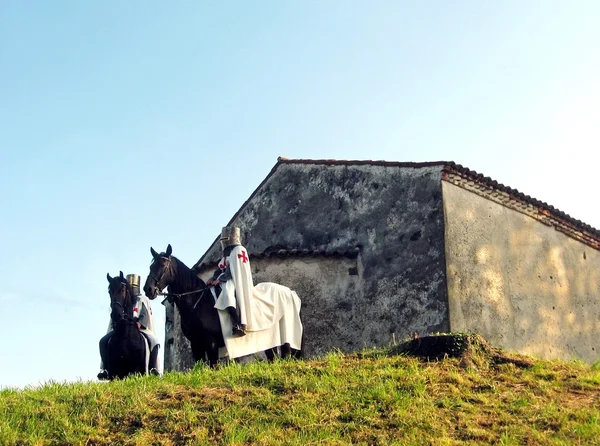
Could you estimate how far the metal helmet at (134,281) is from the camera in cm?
1634

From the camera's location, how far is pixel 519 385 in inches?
500

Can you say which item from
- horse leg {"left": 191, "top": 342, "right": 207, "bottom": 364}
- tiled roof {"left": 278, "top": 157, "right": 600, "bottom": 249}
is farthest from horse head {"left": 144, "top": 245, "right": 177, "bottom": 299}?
tiled roof {"left": 278, "top": 157, "right": 600, "bottom": 249}

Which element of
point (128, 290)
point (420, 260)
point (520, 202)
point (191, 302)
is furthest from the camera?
point (520, 202)

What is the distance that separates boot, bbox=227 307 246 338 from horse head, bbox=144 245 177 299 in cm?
112

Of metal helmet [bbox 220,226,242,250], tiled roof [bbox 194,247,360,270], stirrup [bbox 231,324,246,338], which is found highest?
tiled roof [bbox 194,247,360,270]

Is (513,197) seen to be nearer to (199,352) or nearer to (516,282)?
(516,282)

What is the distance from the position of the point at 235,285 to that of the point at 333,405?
4.26 m

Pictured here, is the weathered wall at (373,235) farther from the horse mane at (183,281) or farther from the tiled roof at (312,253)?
the horse mane at (183,281)

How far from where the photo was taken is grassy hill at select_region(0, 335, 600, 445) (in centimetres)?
1057

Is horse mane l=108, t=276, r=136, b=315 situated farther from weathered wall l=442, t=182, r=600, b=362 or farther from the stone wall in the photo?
weathered wall l=442, t=182, r=600, b=362

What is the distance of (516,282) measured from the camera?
63.9 feet

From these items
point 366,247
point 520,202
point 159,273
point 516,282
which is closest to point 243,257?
point 159,273

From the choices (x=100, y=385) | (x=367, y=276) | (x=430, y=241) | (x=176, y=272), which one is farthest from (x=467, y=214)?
(x=100, y=385)

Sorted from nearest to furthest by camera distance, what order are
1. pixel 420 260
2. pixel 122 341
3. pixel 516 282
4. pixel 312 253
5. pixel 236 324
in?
1. pixel 236 324
2. pixel 122 341
3. pixel 420 260
4. pixel 516 282
5. pixel 312 253
